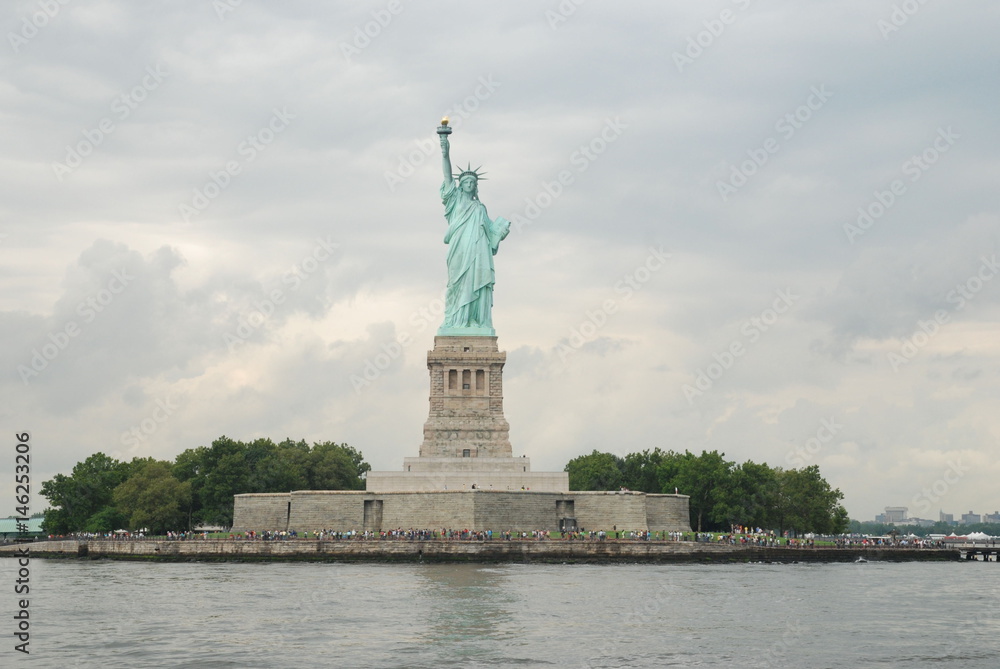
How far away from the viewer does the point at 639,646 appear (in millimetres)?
33156

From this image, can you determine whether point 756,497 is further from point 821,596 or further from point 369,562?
point 821,596

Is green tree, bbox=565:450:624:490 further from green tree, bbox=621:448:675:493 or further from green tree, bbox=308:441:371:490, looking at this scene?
green tree, bbox=308:441:371:490

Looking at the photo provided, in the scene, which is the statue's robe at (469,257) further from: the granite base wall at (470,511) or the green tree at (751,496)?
the green tree at (751,496)

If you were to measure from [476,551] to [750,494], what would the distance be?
23729 mm

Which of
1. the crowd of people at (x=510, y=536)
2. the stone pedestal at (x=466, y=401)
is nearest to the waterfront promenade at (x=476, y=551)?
the crowd of people at (x=510, y=536)

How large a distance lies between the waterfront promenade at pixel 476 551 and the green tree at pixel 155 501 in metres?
9.48

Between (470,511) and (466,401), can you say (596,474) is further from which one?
(470,511)

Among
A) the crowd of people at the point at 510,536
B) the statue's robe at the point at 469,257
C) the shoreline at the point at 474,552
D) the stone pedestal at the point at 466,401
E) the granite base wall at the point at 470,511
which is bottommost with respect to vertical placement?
the shoreline at the point at 474,552

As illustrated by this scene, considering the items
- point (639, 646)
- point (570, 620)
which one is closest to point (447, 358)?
point (570, 620)

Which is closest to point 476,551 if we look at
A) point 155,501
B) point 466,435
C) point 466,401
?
point 466,435

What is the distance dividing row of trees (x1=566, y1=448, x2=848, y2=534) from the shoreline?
10.8 m

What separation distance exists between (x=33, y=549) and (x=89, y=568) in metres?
13.6

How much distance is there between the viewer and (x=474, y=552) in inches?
2381

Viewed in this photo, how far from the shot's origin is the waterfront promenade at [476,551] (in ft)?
198
